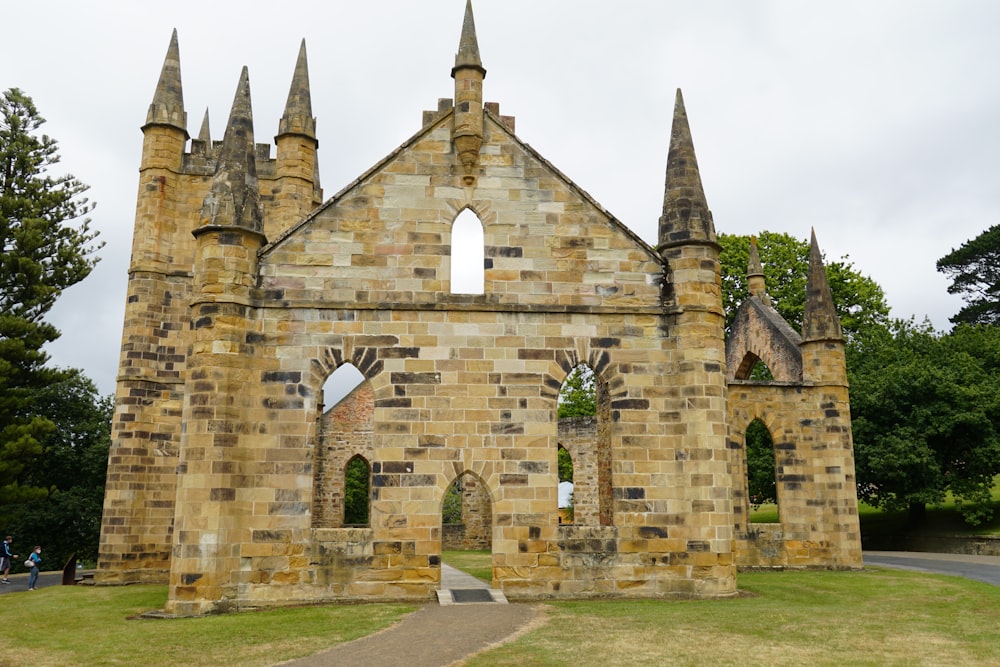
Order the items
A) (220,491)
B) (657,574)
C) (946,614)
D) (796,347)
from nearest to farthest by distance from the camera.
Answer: (946,614)
(220,491)
(657,574)
(796,347)

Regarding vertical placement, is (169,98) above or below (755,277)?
above

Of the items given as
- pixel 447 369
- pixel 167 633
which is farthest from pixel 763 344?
pixel 167 633

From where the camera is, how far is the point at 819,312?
22938 mm

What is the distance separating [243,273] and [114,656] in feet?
24.6

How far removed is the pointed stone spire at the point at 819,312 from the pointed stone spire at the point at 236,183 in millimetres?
15924

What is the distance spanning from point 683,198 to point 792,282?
24.4m

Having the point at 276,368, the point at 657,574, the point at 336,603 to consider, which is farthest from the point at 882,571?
the point at 276,368

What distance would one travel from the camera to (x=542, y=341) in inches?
627

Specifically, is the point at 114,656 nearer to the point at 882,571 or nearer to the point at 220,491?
the point at 220,491

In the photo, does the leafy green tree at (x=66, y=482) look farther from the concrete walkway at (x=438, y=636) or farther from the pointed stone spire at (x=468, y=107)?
the concrete walkway at (x=438, y=636)

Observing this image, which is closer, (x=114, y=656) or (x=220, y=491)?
(x=114, y=656)

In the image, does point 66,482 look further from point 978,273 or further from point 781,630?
point 978,273

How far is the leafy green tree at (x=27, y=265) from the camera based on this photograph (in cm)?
2736

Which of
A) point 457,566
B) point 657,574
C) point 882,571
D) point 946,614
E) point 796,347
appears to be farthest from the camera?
point 796,347
